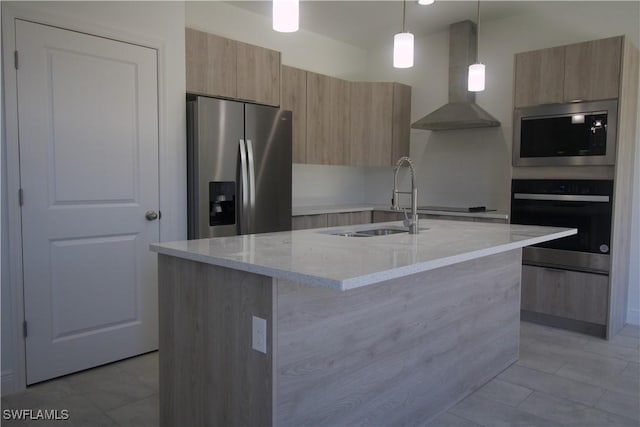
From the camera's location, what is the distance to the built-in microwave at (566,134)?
345 cm

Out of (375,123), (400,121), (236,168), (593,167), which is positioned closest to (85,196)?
(236,168)

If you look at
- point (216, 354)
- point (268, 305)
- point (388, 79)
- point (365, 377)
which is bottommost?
point (365, 377)

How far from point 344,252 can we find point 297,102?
8.85 ft

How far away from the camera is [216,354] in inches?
70.9

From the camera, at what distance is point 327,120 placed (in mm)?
4625

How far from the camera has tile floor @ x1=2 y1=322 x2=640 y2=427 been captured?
2.32 metres

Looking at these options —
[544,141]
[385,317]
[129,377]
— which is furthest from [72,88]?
[544,141]

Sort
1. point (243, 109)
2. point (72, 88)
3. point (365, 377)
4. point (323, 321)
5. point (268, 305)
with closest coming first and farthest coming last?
point (268, 305)
point (323, 321)
point (365, 377)
point (72, 88)
point (243, 109)

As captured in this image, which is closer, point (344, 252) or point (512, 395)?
point (344, 252)

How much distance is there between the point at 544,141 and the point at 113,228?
3204 mm

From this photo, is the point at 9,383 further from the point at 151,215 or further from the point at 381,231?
the point at 381,231

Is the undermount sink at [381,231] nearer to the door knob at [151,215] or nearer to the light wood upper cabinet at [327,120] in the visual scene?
the door knob at [151,215]

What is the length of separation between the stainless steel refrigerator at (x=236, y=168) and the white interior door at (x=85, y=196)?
27 centimetres

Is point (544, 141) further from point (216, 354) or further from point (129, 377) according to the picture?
point (129, 377)
